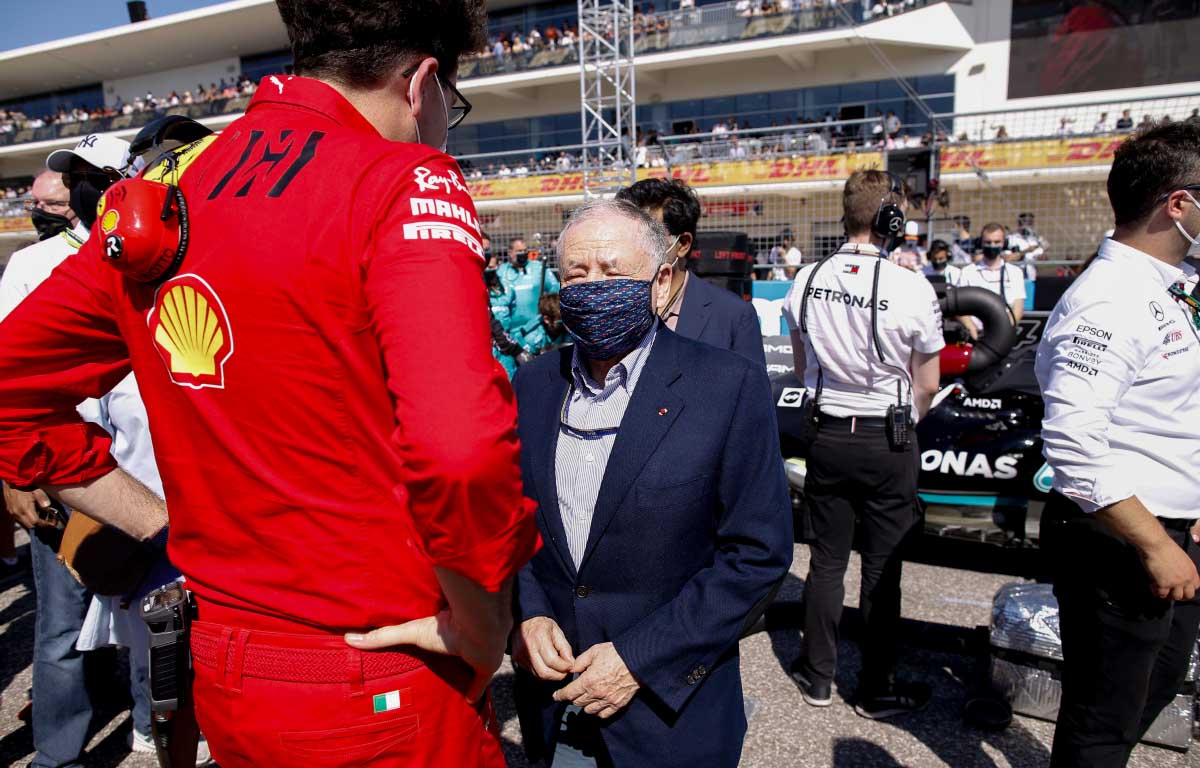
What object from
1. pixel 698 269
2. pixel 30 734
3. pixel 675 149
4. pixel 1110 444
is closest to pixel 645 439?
pixel 1110 444

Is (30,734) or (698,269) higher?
(698,269)

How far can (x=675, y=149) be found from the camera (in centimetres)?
1994

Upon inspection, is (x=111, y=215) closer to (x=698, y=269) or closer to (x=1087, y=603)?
(x=1087, y=603)

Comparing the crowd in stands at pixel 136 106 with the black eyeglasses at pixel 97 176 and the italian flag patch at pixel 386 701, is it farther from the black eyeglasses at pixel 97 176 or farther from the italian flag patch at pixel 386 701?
the italian flag patch at pixel 386 701

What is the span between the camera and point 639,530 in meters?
1.70

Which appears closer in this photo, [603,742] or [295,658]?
[295,658]

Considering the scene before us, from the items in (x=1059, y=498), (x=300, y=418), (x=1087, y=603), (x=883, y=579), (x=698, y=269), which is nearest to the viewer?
(x=300, y=418)

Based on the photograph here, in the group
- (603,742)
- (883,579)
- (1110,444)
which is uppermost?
(1110,444)

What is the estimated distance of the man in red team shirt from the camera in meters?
0.95

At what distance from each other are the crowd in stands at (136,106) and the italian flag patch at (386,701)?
37901mm

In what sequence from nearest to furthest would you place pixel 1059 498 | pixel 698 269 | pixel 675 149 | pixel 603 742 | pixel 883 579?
1. pixel 603 742
2. pixel 1059 498
3. pixel 883 579
4. pixel 698 269
5. pixel 675 149

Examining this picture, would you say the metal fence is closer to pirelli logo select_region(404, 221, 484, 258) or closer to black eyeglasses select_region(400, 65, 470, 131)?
black eyeglasses select_region(400, 65, 470, 131)

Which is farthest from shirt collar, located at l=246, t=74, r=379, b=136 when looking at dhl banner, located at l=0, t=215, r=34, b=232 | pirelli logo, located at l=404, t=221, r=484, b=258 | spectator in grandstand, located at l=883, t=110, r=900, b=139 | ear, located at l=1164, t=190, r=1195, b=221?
dhl banner, located at l=0, t=215, r=34, b=232

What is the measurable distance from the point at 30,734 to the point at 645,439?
3377 mm
